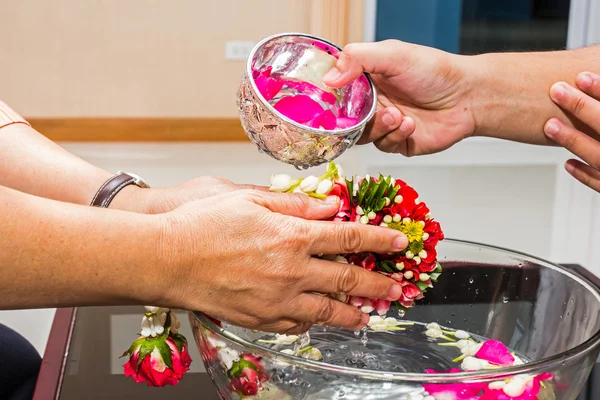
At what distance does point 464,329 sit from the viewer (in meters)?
0.86

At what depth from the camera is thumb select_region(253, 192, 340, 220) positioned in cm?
73

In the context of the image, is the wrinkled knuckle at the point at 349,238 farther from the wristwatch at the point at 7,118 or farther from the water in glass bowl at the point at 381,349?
the wristwatch at the point at 7,118

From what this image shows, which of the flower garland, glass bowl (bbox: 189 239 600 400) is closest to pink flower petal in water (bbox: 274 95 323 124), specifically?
the flower garland

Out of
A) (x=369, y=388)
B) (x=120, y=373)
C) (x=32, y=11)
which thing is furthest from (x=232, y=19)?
(x=369, y=388)

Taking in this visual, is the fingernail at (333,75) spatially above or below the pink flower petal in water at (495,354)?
above

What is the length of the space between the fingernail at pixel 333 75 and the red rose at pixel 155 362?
0.39 metres

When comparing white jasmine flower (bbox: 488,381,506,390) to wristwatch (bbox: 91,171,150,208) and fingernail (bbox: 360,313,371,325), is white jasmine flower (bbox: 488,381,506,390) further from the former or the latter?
wristwatch (bbox: 91,171,150,208)

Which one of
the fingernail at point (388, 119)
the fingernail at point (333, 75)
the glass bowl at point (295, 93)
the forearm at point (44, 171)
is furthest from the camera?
the fingernail at point (388, 119)

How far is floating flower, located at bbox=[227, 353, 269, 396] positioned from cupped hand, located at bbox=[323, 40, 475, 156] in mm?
509

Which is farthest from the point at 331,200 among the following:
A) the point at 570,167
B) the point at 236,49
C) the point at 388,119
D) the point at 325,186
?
the point at 236,49

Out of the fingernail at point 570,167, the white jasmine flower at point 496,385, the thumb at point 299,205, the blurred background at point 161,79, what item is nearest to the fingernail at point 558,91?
the fingernail at point 570,167

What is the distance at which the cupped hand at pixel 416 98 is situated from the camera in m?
1.15

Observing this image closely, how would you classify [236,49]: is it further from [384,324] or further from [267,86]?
[384,324]

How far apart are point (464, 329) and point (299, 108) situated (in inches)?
12.9
